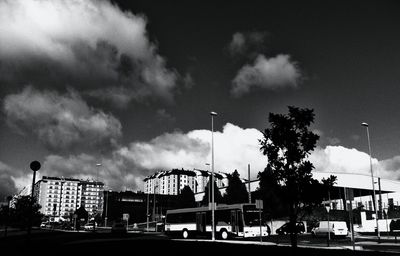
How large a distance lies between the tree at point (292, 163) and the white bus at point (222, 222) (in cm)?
1544

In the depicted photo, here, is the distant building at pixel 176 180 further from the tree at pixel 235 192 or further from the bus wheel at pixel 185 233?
the bus wheel at pixel 185 233

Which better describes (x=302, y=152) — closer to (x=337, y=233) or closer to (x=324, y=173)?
(x=337, y=233)

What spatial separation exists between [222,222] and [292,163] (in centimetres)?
1837

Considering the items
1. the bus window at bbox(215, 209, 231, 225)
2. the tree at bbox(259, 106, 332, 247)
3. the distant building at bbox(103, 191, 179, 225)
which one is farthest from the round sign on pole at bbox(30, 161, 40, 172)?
the distant building at bbox(103, 191, 179, 225)

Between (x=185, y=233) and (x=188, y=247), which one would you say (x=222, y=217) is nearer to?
(x=185, y=233)

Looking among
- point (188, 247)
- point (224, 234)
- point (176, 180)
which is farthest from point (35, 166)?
point (176, 180)

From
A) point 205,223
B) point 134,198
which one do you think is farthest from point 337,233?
point 134,198

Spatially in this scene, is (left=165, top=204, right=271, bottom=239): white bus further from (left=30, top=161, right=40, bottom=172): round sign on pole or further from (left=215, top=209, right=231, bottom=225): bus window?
(left=30, top=161, right=40, bottom=172): round sign on pole

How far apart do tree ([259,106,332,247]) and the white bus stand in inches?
608

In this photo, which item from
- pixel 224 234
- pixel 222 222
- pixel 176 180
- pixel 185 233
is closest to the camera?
pixel 224 234

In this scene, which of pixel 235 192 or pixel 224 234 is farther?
pixel 235 192

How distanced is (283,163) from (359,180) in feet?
241

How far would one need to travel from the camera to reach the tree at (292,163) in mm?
15750

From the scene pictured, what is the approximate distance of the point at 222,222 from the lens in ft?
109
